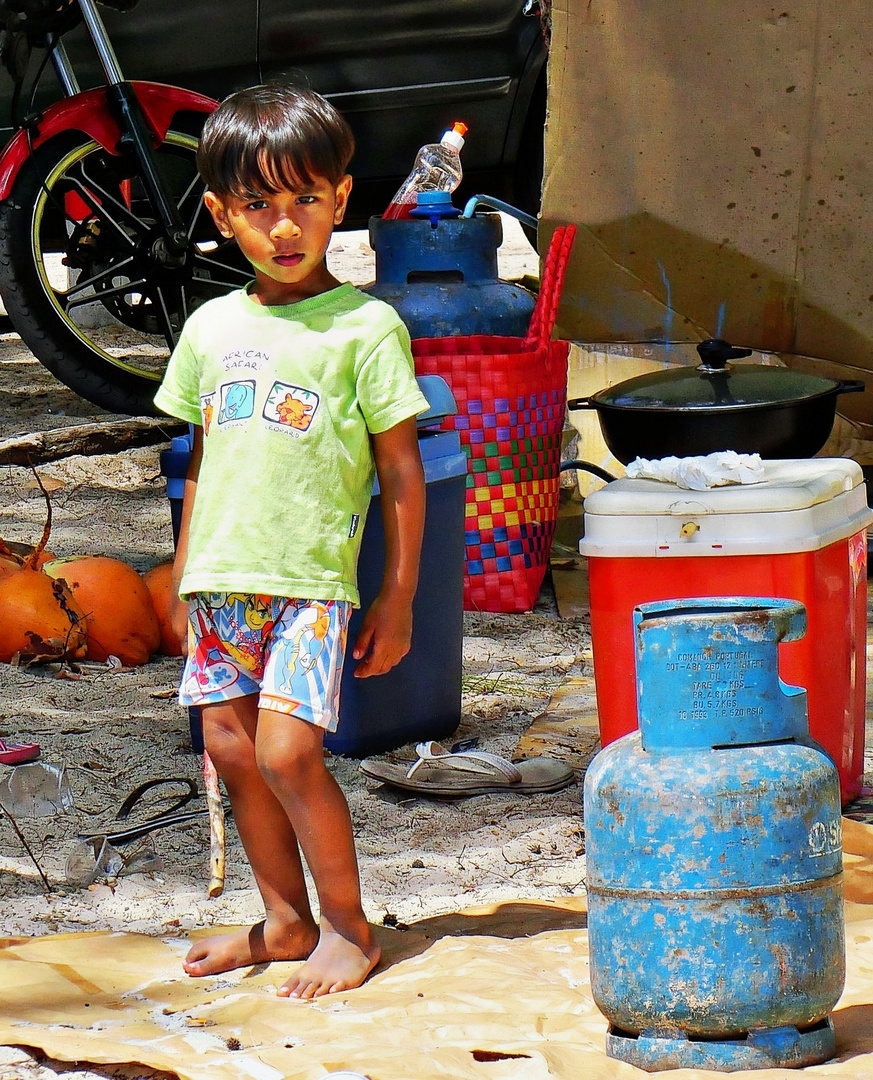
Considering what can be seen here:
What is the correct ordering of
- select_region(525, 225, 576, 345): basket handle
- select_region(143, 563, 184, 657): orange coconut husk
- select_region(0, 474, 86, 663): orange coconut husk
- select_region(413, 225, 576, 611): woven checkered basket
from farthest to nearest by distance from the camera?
select_region(525, 225, 576, 345): basket handle
select_region(413, 225, 576, 611): woven checkered basket
select_region(143, 563, 184, 657): orange coconut husk
select_region(0, 474, 86, 663): orange coconut husk

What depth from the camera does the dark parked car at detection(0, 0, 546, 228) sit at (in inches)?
244

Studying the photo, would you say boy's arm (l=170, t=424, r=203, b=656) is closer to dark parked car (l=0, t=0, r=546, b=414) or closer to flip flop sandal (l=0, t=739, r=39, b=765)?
flip flop sandal (l=0, t=739, r=39, b=765)

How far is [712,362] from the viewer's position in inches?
139

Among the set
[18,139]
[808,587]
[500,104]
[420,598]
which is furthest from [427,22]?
[808,587]

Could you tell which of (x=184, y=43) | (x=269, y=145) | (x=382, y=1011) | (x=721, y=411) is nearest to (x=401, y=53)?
(x=184, y=43)

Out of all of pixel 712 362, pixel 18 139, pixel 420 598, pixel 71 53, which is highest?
pixel 71 53

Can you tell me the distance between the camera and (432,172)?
204 inches

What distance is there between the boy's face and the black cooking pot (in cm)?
133

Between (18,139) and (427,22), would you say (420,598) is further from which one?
(427,22)

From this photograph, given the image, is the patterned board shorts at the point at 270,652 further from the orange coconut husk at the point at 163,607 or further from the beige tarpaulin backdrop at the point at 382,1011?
the orange coconut husk at the point at 163,607

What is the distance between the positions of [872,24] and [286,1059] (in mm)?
3975

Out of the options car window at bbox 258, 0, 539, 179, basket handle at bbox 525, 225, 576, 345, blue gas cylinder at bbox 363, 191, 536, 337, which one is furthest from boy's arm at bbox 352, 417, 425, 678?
car window at bbox 258, 0, 539, 179

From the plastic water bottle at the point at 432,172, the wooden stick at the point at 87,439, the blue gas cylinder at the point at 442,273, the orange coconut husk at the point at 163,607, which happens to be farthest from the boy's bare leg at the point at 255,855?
the wooden stick at the point at 87,439

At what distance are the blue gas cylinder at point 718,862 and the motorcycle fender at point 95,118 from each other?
406 cm
